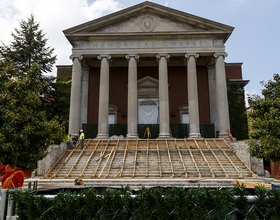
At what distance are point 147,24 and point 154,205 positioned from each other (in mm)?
20904

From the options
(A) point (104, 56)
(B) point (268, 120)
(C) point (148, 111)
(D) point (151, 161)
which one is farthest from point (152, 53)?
(B) point (268, 120)

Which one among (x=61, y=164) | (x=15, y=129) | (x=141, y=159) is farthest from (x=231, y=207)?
(x=61, y=164)

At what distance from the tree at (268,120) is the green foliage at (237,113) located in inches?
599

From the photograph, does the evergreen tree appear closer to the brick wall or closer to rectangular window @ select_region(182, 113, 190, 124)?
the brick wall

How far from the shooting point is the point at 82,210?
151 inches

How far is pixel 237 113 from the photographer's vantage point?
25922mm

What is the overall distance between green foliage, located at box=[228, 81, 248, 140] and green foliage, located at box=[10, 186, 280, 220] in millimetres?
23050

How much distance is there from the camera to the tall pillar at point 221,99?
20430 mm

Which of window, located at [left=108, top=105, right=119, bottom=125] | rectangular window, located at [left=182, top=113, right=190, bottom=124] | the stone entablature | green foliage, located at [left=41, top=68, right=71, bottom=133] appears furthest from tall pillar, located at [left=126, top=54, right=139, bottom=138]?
green foliage, located at [left=41, top=68, right=71, bottom=133]

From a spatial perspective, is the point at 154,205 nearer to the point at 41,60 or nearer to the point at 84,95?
the point at 84,95

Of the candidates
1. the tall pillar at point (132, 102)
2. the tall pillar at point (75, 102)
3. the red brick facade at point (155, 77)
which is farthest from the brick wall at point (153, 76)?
the tall pillar at point (132, 102)

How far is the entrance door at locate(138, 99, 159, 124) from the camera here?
25.0 m

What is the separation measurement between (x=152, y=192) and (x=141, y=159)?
1086cm

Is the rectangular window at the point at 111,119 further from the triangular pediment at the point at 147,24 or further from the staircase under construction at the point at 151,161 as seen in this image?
the triangular pediment at the point at 147,24
